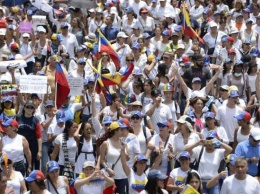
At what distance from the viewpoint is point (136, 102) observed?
1722 centimetres

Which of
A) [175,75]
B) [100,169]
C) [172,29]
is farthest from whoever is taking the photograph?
[172,29]

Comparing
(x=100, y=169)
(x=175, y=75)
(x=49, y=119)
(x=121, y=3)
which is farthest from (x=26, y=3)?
(x=100, y=169)

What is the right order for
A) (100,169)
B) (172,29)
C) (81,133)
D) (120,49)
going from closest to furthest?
(100,169)
(81,133)
(120,49)
(172,29)

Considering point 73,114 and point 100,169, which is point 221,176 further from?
point 73,114

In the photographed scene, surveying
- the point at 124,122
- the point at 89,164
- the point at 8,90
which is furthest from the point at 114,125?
the point at 8,90

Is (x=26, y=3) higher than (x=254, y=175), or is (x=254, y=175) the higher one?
(x=26, y=3)

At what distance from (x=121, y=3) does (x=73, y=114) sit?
7.99 metres

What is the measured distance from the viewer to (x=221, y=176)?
Result: 48.3ft

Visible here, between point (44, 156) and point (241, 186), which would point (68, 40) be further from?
point (241, 186)

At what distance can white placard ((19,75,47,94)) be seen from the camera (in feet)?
57.9

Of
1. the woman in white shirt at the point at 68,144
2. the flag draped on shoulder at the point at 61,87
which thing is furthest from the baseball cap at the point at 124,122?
the flag draped on shoulder at the point at 61,87

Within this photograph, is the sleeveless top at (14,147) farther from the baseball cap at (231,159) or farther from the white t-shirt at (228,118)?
the white t-shirt at (228,118)

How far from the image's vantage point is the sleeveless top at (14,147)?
618 inches

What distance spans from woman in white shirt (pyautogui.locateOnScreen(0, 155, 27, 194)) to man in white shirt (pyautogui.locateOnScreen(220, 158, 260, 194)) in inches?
105
